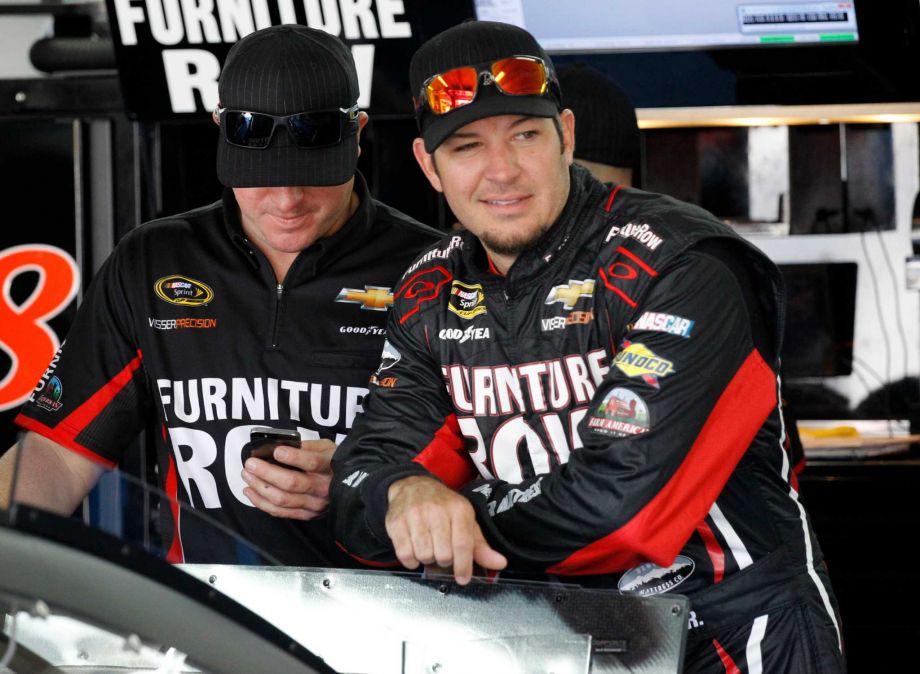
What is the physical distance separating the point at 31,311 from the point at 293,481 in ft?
5.27

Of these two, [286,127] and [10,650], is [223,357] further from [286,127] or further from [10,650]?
[10,650]

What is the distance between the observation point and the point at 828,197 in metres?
3.20

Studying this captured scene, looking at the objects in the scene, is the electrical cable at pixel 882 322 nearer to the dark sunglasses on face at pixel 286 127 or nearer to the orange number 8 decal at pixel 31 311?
the dark sunglasses on face at pixel 286 127

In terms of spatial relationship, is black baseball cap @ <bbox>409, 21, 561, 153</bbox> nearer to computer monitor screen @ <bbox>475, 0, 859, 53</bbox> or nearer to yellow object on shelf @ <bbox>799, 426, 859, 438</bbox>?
computer monitor screen @ <bbox>475, 0, 859, 53</bbox>

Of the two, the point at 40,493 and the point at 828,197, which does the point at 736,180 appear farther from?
the point at 40,493

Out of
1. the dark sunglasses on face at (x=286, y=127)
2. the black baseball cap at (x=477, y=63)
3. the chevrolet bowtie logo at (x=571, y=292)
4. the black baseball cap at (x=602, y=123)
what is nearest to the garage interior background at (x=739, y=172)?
the black baseball cap at (x=602, y=123)

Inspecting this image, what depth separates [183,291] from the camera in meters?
1.93

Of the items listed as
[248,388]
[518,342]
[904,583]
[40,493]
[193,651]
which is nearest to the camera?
[193,651]

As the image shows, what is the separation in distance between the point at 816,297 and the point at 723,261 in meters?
1.85

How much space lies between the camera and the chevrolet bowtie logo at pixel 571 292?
4.99 ft

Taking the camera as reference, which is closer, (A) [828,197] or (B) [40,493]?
(B) [40,493]

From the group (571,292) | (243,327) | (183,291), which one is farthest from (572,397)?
(183,291)

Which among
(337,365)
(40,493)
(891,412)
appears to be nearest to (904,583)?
(891,412)

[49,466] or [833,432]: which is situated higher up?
[49,466]
